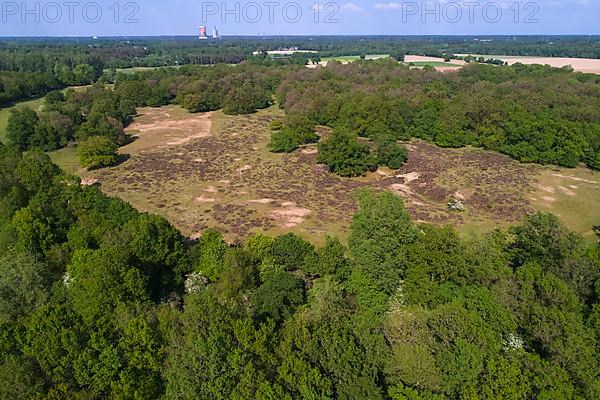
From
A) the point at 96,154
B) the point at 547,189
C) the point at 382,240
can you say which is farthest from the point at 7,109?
the point at 547,189

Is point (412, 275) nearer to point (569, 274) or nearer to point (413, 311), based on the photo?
point (413, 311)

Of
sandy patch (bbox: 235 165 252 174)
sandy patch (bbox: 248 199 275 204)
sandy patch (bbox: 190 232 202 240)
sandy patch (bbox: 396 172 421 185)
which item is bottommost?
sandy patch (bbox: 190 232 202 240)

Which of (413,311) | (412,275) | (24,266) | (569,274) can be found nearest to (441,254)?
(412,275)

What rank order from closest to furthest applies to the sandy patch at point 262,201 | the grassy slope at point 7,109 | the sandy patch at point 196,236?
the sandy patch at point 196,236, the sandy patch at point 262,201, the grassy slope at point 7,109

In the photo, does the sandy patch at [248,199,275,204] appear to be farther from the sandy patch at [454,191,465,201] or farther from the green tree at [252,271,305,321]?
the green tree at [252,271,305,321]

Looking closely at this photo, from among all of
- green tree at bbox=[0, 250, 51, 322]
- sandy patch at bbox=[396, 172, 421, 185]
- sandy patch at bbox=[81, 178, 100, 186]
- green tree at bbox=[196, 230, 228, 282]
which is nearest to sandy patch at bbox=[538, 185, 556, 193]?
sandy patch at bbox=[396, 172, 421, 185]

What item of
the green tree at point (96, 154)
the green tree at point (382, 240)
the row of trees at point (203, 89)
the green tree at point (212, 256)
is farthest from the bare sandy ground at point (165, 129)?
the green tree at point (382, 240)

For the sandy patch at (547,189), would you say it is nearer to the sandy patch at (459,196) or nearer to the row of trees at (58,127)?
the sandy patch at (459,196)

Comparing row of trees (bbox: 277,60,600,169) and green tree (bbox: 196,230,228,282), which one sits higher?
row of trees (bbox: 277,60,600,169)
